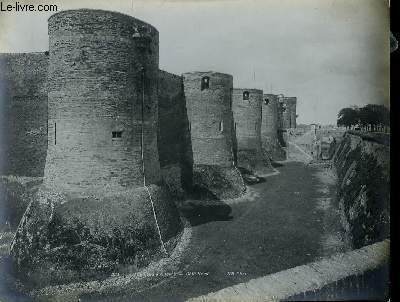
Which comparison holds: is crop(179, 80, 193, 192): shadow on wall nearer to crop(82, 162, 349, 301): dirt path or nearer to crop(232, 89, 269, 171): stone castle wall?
crop(82, 162, 349, 301): dirt path

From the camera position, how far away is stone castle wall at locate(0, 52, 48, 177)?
528 inches

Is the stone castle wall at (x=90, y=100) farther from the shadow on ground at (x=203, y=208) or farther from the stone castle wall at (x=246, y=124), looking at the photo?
the stone castle wall at (x=246, y=124)

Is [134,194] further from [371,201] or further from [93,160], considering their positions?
[371,201]

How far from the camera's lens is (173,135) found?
17.7 meters

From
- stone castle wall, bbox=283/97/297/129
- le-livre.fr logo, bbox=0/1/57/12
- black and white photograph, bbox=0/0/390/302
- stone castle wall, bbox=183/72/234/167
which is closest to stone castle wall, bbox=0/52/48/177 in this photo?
black and white photograph, bbox=0/0/390/302

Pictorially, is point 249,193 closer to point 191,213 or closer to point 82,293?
point 191,213

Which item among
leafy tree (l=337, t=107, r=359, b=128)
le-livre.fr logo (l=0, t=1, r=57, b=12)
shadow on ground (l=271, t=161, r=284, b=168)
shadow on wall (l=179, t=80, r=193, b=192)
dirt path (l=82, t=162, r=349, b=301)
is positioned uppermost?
le-livre.fr logo (l=0, t=1, r=57, b=12)

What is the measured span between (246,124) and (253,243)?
14304 mm

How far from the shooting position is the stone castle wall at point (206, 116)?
1900cm

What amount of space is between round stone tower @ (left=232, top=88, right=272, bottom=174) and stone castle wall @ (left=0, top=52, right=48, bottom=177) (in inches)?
573

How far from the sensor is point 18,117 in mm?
13695

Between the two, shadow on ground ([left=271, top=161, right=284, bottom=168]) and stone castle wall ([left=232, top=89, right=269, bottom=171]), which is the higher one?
stone castle wall ([left=232, top=89, right=269, bottom=171])

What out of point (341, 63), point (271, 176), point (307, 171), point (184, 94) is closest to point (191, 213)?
Answer: point (184, 94)

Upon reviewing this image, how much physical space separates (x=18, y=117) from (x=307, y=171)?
870 inches
